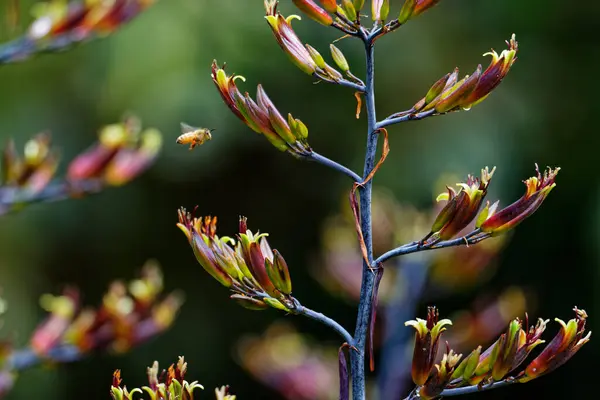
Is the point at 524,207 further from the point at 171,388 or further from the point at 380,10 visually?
the point at 171,388

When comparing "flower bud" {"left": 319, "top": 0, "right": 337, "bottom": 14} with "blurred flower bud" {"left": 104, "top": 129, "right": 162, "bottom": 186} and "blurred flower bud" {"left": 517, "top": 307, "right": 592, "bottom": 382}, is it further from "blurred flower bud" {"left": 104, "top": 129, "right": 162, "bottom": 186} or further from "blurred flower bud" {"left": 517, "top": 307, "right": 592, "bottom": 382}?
"blurred flower bud" {"left": 104, "top": 129, "right": 162, "bottom": 186}

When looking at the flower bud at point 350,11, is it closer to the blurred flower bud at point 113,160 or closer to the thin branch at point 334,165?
the thin branch at point 334,165

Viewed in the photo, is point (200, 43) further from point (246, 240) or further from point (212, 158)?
point (246, 240)

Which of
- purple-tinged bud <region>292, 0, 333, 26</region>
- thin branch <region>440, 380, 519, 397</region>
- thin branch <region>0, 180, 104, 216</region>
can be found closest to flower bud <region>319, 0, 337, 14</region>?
purple-tinged bud <region>292, 0, 333, 26</region>

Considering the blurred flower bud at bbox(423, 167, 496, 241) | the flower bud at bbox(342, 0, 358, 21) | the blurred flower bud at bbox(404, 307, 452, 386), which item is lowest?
the blurred flower bud at bbox(404, 307, 452, 386)

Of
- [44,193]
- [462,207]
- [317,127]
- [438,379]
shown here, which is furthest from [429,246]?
[317,127]

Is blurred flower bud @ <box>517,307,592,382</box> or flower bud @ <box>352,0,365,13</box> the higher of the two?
flower bud @ <box>352,0,365,13</box>

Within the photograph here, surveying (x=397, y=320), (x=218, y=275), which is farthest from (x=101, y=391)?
(x=218, y=275)
